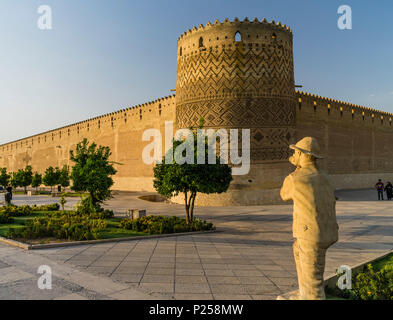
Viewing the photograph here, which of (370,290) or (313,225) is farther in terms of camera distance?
(370,290)

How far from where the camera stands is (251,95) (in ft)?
59.4

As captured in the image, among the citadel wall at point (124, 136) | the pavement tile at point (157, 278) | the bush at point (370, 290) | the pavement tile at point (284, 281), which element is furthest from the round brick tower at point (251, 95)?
the bush at point (370, 290)

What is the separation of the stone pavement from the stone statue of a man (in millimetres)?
1155

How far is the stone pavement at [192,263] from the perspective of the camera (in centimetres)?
477

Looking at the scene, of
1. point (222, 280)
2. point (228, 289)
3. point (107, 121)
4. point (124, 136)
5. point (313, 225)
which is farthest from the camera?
point (107, 121)

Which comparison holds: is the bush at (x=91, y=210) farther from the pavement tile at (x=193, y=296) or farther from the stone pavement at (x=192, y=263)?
the pavement tile at (x=193, y=296)

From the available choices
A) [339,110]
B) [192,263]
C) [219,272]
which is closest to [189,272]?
[219,272]

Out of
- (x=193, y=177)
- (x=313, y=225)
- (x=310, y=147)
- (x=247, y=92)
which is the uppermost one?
(x=247, y=92)

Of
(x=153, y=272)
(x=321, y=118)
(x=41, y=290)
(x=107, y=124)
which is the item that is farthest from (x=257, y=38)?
(x=107, y=124)

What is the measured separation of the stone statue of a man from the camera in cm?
362

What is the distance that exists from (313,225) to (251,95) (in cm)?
1520

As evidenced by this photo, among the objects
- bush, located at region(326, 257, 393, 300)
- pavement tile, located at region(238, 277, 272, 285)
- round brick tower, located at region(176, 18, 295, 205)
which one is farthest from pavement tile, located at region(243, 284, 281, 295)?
round brick tower, located at region(176, 18, 295, 205)

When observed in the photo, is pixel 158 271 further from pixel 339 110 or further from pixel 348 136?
pixel 348 136
